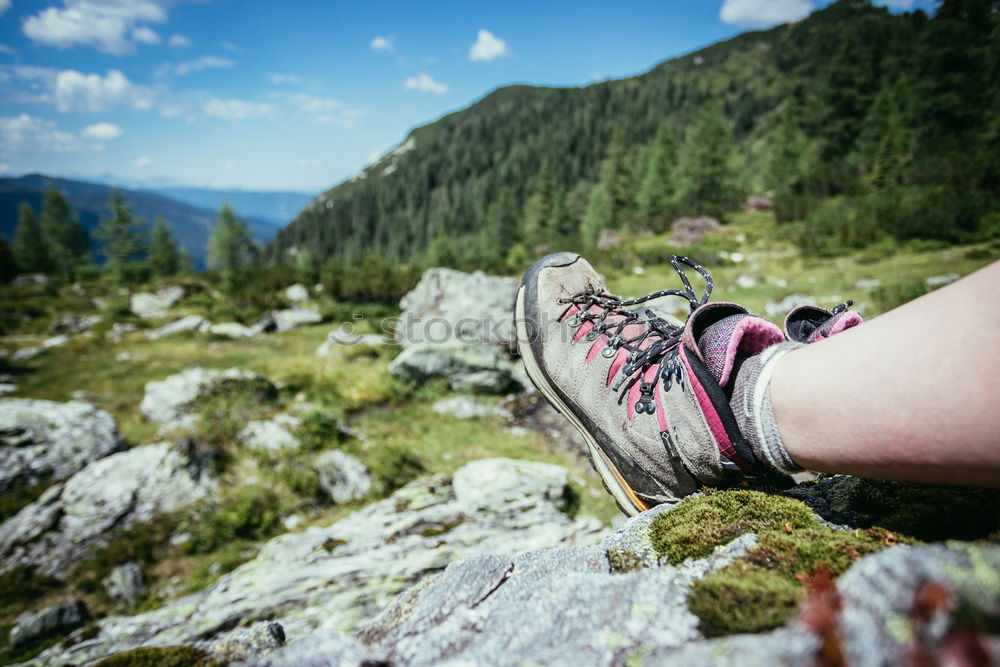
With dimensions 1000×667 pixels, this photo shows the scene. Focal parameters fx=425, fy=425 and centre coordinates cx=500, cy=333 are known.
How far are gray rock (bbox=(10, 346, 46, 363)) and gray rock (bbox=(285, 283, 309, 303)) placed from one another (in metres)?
8.68

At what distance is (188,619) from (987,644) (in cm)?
328

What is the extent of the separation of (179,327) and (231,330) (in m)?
2.37

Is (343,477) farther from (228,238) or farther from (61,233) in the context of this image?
(61,233)

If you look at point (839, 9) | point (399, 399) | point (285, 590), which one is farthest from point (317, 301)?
point (839, 9)

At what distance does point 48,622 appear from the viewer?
12.1 feet

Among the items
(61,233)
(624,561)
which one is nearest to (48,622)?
(624,561)

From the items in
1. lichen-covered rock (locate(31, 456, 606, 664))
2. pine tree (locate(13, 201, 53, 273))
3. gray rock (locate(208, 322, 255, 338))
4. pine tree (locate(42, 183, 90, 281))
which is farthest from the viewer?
pine tree (locate(42, 183, 90, 281))

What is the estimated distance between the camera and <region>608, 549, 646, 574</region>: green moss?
115 centimetres

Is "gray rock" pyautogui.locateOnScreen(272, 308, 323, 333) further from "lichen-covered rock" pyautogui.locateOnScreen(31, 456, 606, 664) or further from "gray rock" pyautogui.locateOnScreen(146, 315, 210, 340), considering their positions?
"lichen-covered rock" pyautogui.locateOnScreen(31, 456, 606, 664)

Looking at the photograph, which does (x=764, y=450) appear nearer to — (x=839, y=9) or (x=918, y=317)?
(x=918, y=317)

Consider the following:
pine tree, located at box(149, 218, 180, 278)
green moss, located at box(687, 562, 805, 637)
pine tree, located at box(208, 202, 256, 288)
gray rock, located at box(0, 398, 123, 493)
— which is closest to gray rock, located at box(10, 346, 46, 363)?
gray rock, located at box(0, 398, 123, 493)

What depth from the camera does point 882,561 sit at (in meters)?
0.56

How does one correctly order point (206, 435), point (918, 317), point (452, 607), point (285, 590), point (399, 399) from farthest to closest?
point (399, 399) → point (206, 435) → point (285, 590) → point (452, 607) → point (918, 317)

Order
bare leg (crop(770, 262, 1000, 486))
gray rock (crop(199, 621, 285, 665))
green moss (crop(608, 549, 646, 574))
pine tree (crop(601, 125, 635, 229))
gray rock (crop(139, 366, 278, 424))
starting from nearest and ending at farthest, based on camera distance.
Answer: bare leg (crop(770, 262, 1000, 486)), green moss (crop(608, 549, 646, 574)), gray rock (crop(199, 621, 285, 665)), gray rock (crop(139, 366, 278, 424)), pine tree (crop(601, 125, 635, 229))
